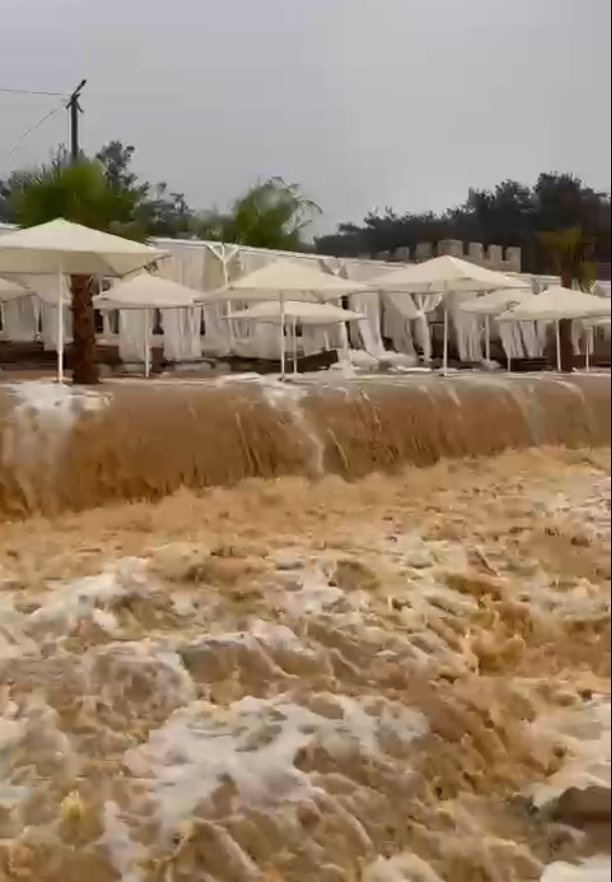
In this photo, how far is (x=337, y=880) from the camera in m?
0.95

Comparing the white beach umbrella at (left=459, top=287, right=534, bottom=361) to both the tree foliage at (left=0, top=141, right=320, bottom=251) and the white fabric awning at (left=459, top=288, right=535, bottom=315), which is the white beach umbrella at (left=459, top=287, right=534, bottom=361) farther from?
the tree foliage at (left=0, top=141, right=320, bottom=251)

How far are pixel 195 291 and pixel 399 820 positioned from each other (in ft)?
2.52

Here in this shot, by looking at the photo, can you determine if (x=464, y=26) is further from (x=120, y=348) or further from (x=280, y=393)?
(x=120, y=348)

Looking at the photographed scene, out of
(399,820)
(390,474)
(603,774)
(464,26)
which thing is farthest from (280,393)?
(603,774)

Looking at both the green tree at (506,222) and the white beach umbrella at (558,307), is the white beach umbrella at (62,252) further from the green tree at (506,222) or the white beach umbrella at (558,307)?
the white beach umbrella at (558,307)

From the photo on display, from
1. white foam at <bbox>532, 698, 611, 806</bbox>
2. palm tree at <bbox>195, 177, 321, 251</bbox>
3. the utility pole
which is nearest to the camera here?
white foam at <bbox>532, 698, 611, 806</bbox>

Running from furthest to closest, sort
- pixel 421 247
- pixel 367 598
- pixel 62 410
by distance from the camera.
A: pixel 62 410, pixel 367 598, pixel 421 247

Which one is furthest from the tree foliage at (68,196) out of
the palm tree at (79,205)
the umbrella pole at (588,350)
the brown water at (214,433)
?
the umbrella pole at (588,350)

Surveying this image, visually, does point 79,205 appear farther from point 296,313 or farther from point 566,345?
point 566,345

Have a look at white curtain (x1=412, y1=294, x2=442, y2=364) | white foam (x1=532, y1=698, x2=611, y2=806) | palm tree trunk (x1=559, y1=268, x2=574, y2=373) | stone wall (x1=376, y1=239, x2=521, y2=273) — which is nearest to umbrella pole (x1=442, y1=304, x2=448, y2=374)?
white curtain (x1=412, y1=294, x2=442, y2=364)

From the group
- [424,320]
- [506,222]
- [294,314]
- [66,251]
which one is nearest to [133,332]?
[66,251]

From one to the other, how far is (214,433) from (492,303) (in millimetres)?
620

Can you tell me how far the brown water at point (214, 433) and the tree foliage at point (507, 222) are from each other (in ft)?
0.62

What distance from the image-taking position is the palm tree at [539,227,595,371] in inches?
19.2
